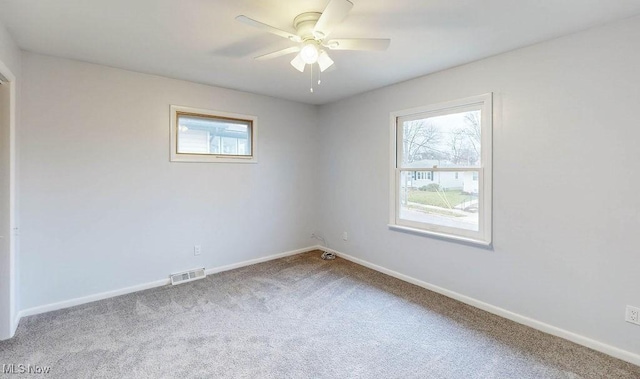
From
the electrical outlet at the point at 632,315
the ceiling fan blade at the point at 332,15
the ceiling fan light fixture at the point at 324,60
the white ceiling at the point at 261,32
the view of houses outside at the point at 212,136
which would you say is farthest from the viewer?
the view of houses outside at the point at 212,136

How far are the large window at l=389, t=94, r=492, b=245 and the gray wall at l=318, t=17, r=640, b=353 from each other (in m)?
0.11

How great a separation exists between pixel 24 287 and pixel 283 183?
2.96 meters

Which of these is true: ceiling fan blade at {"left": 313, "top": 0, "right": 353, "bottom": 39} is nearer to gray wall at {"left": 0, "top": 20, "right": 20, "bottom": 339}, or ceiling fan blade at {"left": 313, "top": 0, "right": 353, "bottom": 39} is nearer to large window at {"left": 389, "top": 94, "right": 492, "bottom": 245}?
large window at {"left": 389, "top": 94, "right": 492, "bottom": 245}

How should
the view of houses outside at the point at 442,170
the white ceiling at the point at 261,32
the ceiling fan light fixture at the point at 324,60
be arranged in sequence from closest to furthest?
the white ceiling at the point at 261,32 → the ceiling fan light fixture at the point at 324,60 → the view of houses outside at the point at 442,170

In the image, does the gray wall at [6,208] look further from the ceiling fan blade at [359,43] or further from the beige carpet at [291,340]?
the ceiling fan blade at [359,43]

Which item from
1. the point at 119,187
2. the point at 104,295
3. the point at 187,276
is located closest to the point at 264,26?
the point at 119,187

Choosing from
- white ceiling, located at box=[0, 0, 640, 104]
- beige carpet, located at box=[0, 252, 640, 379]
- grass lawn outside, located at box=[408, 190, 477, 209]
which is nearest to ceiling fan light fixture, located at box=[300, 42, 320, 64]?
white ceiling, located at box=[0, 0, 640, 104]

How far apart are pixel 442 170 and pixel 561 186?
1055 millimetres

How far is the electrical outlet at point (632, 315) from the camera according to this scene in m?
2.04

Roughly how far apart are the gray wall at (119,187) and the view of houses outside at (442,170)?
1.97 m

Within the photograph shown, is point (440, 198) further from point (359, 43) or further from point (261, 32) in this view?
point (261, 32)

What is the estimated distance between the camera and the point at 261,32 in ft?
7.54

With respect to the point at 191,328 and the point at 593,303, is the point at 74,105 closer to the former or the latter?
the point at 191,328

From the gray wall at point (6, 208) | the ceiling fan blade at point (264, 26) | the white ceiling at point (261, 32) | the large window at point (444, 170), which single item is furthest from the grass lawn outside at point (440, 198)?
the gray wall at point (6, 208)
